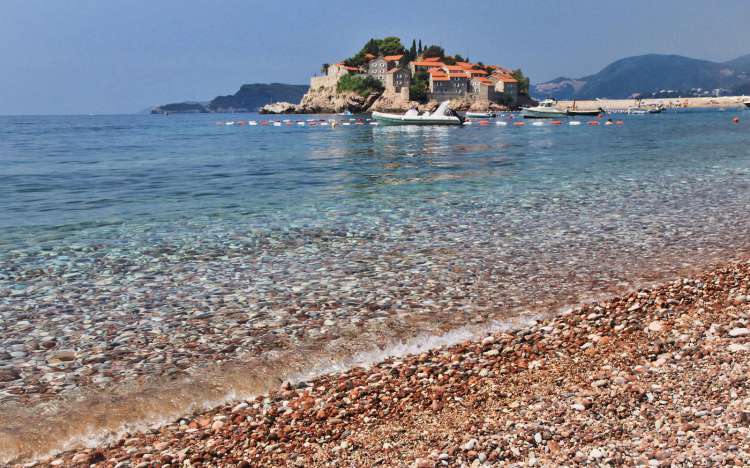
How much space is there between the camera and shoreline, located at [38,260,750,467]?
175 inches

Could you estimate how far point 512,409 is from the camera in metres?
5.22

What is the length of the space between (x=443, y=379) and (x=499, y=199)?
13.9 metres

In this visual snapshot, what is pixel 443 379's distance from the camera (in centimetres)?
609

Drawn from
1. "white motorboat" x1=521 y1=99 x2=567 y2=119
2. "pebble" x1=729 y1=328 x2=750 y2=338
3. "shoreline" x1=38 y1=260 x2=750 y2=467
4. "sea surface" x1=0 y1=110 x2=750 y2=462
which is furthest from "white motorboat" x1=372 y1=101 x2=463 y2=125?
"pebble" x1=729 y1=328 x2=750 y2=338

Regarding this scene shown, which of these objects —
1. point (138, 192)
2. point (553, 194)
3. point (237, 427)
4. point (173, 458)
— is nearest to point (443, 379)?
point (237, 427)

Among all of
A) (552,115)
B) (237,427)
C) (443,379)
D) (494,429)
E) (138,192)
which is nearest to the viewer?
(494,429)

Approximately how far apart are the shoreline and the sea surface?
2.29 feet

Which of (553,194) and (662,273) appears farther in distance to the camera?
(553,194)

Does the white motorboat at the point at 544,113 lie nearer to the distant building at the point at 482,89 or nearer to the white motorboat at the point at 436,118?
the white motorboat at the point at 436,118

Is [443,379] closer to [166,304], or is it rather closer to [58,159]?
[166,304]

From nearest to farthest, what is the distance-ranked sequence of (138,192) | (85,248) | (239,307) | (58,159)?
(239,307), (85,248), (138,192), (58,159)

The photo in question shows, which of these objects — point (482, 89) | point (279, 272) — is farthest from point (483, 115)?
point (279, 272)

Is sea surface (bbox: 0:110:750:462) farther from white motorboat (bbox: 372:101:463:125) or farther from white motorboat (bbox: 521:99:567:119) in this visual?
Answer: white motorboat (bbox: 521:99:567:119)

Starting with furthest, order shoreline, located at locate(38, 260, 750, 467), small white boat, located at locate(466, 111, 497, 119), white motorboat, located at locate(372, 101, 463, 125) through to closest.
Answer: small white boat, located at locate(466, 111, 497, 119)
white motorboat, located at locate(372, 101, 463, 125)
shoreline, located at locate(38, 260, 750, 467)
